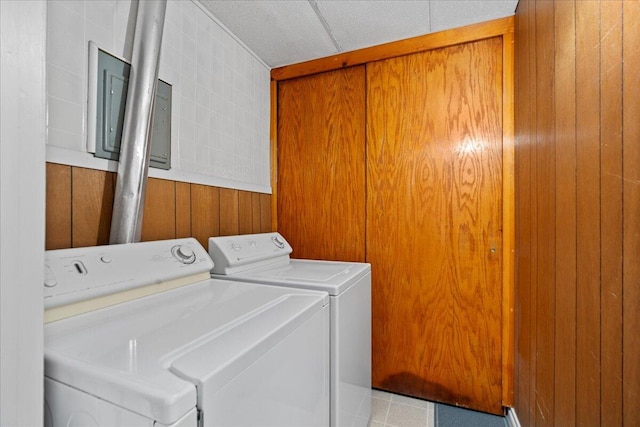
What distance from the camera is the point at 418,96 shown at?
1.88 meters

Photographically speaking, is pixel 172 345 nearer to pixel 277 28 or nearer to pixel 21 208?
pixel 21 208

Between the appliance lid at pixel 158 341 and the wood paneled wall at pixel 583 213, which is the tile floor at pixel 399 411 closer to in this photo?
the wood paneled wall at pixel 583 213

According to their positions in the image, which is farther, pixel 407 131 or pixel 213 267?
pixel 407 131

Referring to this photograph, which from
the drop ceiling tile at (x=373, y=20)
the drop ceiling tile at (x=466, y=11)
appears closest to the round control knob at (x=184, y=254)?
the drop ceiling tile at (x=373, y=20)

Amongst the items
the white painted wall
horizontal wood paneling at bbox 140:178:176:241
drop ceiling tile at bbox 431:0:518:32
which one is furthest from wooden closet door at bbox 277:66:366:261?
the white painted wall

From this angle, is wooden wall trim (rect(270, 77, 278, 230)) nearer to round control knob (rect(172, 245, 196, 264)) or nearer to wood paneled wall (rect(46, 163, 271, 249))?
wood paneled wall (rect(46, 163, 271, 249))

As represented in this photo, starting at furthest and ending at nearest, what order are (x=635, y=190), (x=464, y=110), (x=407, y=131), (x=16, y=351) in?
(x=407, y=131) → (x=464, y=110) → (x=635, y=190) → (x=16, y=351)

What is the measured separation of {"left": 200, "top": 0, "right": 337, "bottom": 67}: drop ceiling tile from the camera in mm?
1595

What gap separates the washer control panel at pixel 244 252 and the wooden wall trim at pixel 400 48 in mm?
1204

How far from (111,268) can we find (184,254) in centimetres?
29

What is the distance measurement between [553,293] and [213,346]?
3.70 ft

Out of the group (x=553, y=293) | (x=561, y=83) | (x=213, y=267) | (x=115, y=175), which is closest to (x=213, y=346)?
(x=213, y=267)

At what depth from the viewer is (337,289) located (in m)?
1.16

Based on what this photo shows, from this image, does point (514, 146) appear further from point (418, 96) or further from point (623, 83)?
point (623, 83)
